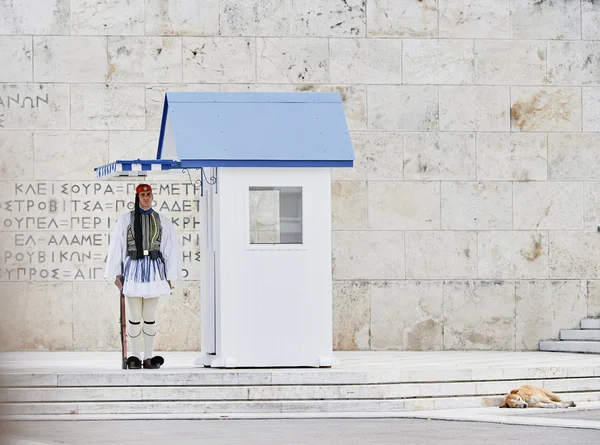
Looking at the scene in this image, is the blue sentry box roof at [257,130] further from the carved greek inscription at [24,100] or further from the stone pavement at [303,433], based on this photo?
the carved greek inscription at [24,100]

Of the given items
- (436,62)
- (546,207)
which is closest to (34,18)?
(436,62)

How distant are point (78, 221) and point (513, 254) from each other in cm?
625

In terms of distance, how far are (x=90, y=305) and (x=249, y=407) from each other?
5672 mm

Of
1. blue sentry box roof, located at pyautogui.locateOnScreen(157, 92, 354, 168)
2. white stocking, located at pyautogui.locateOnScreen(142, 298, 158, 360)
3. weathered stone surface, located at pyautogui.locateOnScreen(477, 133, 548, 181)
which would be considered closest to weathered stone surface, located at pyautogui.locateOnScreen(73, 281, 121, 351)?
white stocking, located at pyautogui.locateOnScreen(142, 298, 158, 360)

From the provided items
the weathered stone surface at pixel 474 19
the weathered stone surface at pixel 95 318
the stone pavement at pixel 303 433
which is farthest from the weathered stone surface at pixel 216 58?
the stone pavement at pixel 303 433

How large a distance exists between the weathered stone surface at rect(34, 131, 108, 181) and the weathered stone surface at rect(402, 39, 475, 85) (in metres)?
4.51

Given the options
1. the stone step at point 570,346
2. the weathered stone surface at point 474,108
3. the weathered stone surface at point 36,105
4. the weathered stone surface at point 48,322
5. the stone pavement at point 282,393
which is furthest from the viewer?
the weathered stone surface at point 474,108

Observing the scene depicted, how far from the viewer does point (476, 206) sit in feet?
54.7

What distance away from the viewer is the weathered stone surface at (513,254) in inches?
656

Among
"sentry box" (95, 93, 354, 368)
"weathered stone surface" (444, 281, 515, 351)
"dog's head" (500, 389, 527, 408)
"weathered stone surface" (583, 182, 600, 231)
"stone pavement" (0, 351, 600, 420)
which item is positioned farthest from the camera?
"weathered stone surface" (583, 182, 600, 231)

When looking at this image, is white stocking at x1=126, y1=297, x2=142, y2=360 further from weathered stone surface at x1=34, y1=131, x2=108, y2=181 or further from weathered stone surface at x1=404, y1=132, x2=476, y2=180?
weathered stone surface at x1=404, y1=132, x2=476, y2=180

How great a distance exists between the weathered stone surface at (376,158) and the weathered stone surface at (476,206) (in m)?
0.79

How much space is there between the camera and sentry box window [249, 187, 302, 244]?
39.8ft

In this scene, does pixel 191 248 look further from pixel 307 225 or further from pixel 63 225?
pixel 307 225
